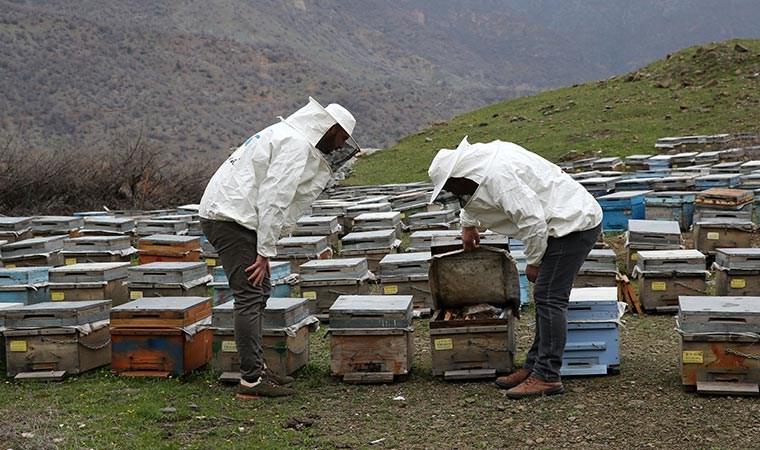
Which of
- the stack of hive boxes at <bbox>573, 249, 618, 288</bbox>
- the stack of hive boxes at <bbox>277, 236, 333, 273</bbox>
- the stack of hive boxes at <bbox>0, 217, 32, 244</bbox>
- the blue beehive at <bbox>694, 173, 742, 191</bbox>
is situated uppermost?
the blue beehive at <bbox>694, 173, 742, 191</bbox>

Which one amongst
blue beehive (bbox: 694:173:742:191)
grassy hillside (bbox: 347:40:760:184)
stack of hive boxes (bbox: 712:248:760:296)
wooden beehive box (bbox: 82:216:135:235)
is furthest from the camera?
grassy hillside (bbox: 347:40:760:184)

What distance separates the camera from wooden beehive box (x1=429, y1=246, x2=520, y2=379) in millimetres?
6344

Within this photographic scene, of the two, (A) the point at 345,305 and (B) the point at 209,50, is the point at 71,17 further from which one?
(A) the point at 345,305

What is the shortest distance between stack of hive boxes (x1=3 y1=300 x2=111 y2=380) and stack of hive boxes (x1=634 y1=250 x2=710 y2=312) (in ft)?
17.8

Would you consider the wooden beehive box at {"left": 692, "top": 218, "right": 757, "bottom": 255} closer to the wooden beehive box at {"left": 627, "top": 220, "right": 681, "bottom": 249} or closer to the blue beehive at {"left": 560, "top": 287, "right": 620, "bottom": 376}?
the wooden beehive box at {"left": 627, "top": 220, "right": 681, "bottom": 249}

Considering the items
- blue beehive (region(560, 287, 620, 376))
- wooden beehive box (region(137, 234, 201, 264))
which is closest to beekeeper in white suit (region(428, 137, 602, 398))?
blue beehive (region(560, 287, 620, 376))

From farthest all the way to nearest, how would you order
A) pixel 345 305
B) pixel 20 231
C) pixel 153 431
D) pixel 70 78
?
pixel 70 78 < pixel 20 231 < pixel 345 305 < pixel 153 431

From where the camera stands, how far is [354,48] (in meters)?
120

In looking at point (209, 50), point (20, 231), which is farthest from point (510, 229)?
point (209, 50)

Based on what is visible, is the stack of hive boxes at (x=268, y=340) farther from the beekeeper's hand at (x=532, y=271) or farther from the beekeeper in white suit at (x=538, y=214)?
the beekeeper's hand at (x=532, y=271)

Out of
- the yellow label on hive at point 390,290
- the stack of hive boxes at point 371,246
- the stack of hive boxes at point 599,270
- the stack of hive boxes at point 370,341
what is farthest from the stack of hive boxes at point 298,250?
the stack of hive boxes at point 370,341

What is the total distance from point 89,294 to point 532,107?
2904cm

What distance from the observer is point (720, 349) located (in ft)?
18.7

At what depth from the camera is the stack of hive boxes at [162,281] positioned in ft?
27.8
